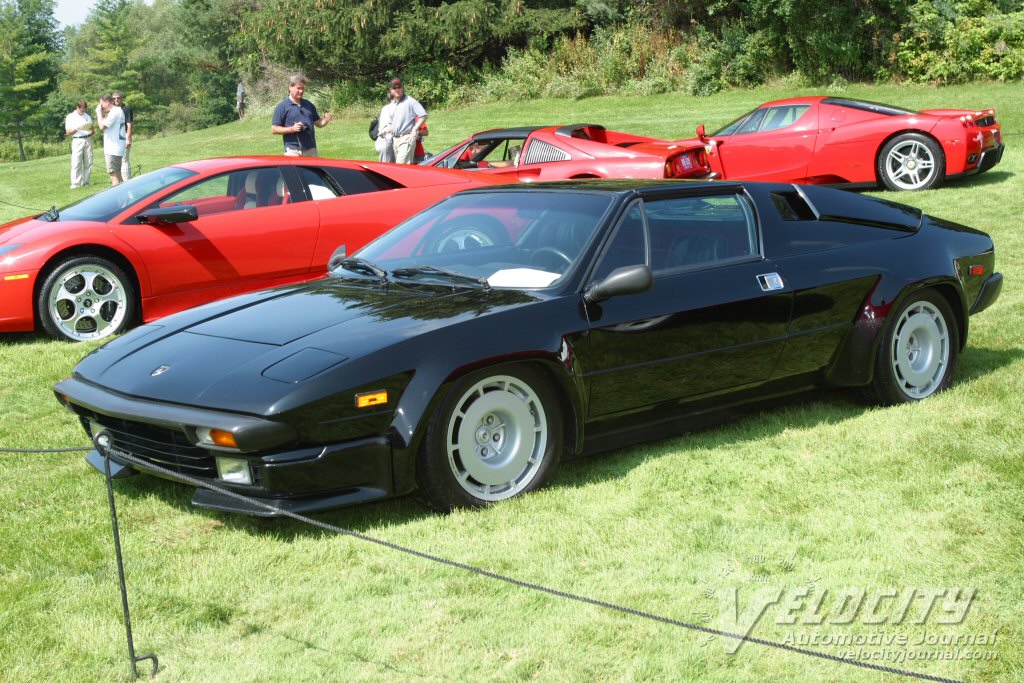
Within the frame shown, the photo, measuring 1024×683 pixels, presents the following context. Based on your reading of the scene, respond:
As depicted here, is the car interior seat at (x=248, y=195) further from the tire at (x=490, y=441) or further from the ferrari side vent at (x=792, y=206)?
the tire at (x=490, y=441)

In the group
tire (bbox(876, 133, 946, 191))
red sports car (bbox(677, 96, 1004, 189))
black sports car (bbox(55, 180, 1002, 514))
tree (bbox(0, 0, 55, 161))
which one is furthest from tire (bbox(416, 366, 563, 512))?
tree (bbox(0, 0, 55, 161))

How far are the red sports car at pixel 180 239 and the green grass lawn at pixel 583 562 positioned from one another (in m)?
2.12

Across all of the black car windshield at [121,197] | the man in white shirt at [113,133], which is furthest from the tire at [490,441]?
the man in white shirt at [113,133]

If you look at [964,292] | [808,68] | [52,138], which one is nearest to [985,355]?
[964,292]

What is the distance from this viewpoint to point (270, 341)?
4.66m

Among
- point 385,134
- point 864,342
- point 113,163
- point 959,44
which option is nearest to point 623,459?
point 864,342

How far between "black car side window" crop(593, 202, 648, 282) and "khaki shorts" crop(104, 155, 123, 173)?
52.9 feet

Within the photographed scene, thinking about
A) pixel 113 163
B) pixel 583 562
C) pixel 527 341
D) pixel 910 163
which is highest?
pixel 113 163

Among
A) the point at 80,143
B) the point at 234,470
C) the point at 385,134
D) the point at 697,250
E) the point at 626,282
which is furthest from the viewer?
the point at 80,143

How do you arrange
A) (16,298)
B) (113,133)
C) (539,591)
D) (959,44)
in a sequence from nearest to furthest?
(539,591)
(16,298)
(113,133)
(959,44)

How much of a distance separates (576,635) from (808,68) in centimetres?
2730

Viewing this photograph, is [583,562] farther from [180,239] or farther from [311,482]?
[180,239]

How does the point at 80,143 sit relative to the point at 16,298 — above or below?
above

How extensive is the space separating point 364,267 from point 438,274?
50cm
